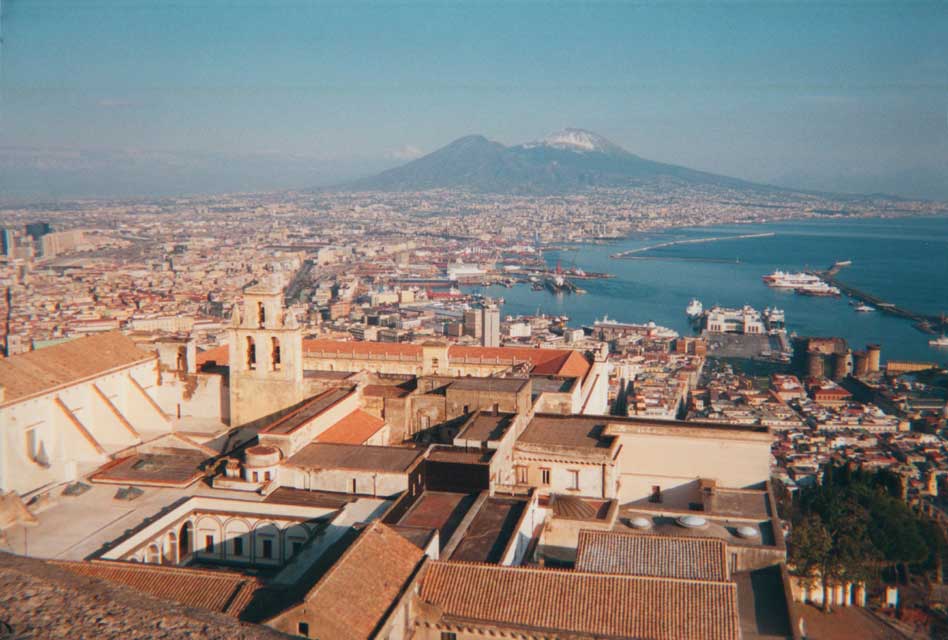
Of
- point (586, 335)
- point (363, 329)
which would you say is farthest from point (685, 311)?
point (363, 329)

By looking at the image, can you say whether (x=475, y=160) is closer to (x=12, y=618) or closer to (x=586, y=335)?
(x=586, y=335)

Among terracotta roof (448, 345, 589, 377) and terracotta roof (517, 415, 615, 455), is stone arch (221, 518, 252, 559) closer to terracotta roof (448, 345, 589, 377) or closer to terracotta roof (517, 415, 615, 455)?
terracotta roof (517, 415, 615, 455)

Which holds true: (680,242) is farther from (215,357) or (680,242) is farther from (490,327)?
(215,357)

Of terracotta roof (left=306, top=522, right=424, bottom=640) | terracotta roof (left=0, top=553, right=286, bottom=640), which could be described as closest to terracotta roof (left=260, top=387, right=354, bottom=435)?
terracotta roof (left=306, top=522, right=424, bottom=640)

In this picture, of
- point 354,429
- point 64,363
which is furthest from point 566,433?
point 64,363

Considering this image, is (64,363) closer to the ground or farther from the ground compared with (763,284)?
farther from the ground

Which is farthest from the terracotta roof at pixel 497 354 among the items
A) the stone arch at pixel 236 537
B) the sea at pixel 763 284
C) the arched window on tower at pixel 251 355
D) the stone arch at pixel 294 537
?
the sea at pixel 763 284
